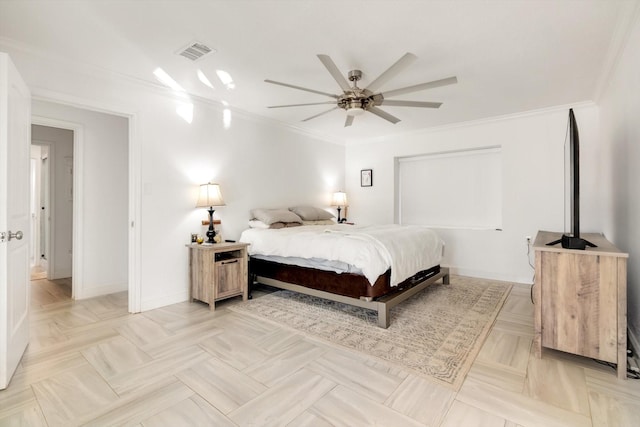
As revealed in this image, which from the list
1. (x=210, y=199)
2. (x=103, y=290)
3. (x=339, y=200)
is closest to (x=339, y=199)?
(x=339, y=200)

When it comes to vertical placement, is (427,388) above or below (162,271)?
below

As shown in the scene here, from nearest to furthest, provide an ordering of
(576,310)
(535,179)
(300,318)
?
(576,310), (300,318), (535,179)

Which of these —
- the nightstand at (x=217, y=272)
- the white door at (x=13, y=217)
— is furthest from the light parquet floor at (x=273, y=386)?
the nightstand at (x=217, y=272)

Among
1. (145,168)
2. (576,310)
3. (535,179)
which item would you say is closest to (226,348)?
(145,168)

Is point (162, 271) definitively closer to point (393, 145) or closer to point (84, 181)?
point (84, 181)

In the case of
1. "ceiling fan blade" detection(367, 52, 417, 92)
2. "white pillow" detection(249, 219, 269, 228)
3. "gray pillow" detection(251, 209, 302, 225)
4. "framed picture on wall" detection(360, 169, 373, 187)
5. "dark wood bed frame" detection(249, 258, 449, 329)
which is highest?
"ceiling fan blade" detection(367, 52, 417, 92)

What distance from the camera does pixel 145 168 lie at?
10.6ft

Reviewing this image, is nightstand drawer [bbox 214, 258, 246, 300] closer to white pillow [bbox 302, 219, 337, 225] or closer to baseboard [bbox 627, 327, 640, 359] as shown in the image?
white pillow [bbox 302, 219, 337, 225]

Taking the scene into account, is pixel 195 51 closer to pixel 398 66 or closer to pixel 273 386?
pixel 398 66

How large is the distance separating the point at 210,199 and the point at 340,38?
2211mm

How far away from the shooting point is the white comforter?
9.05 ft

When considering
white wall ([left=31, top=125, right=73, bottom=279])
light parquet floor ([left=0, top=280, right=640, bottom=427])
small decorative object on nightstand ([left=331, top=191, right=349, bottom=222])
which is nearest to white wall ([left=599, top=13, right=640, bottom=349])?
light parquet floor ([left=0, top=280, right=640, bottom=427])

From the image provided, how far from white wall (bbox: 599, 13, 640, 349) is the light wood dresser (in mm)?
488

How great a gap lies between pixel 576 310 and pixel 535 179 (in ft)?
9.01
